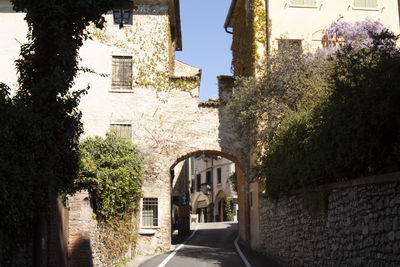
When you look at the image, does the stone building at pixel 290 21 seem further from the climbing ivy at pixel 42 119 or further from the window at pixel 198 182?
the window at pixel 198 182

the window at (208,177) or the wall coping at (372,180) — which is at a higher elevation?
the window at (208,177)

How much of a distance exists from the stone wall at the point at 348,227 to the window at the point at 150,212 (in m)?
8.47

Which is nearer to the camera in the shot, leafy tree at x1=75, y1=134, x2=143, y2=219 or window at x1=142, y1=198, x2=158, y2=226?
leafy tree at x1=75, y1=134, x2=143, y2=219

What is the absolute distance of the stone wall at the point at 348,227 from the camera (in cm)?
668

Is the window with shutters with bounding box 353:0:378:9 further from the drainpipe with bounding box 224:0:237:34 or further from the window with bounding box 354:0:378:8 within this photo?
the drainpipe with bounding box 224:0:237:34

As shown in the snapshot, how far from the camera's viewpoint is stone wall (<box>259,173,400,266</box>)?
21.9 ft

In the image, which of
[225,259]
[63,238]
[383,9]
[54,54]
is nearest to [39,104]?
[54,54]

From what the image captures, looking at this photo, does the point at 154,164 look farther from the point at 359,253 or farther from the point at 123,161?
the point at 359,253

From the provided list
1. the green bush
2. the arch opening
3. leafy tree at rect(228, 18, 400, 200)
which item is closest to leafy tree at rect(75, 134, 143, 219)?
leafy tree at rect(228, 18, 400, 200)

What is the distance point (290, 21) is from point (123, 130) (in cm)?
917

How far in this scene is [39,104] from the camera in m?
8.22

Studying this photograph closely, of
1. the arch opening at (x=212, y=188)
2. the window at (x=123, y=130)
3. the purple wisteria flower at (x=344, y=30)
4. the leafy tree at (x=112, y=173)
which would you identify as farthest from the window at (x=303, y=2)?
the arch opening at (x=212, y=188)

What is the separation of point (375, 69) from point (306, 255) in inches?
212

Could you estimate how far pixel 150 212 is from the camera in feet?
70.2
